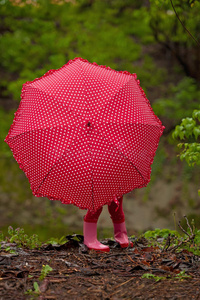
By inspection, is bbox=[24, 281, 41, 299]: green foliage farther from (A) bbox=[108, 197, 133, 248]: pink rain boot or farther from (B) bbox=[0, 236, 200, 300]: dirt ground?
(A) bbox=[108, 197, 133, 248]: pink rain boot

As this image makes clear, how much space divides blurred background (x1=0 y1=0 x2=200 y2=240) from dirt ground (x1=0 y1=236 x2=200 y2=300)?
3.51 m

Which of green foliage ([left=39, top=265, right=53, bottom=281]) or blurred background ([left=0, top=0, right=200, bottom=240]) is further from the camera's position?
blurred background ([left=0, top=0, right=200, bottom=240])

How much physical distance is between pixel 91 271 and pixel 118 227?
3.62 feet

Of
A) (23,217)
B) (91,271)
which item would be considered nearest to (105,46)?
(23,217)

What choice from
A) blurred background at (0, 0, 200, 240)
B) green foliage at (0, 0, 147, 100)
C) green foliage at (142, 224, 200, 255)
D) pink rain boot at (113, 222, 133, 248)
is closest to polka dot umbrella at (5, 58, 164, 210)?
pink rain boot at (113, 222, 133, 248)

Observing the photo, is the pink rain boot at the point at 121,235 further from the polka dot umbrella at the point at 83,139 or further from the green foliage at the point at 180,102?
the green foliage at the point at 180,102

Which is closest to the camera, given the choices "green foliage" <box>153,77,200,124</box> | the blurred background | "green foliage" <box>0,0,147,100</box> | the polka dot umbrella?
the polka dot umbrella

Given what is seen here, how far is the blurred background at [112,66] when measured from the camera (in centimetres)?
845

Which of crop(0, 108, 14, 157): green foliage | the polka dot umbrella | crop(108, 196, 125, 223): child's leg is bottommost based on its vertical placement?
crop(0, 108, 14, 157): green foliage

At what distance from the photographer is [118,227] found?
470 cm

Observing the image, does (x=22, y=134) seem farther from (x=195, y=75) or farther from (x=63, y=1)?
(x=63, y=1)

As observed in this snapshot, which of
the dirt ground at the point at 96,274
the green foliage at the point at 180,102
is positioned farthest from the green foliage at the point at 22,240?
the green foliage at the point at 180,102

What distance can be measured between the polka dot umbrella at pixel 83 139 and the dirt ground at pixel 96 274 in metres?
0.62

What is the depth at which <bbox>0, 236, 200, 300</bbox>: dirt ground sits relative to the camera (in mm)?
3129
